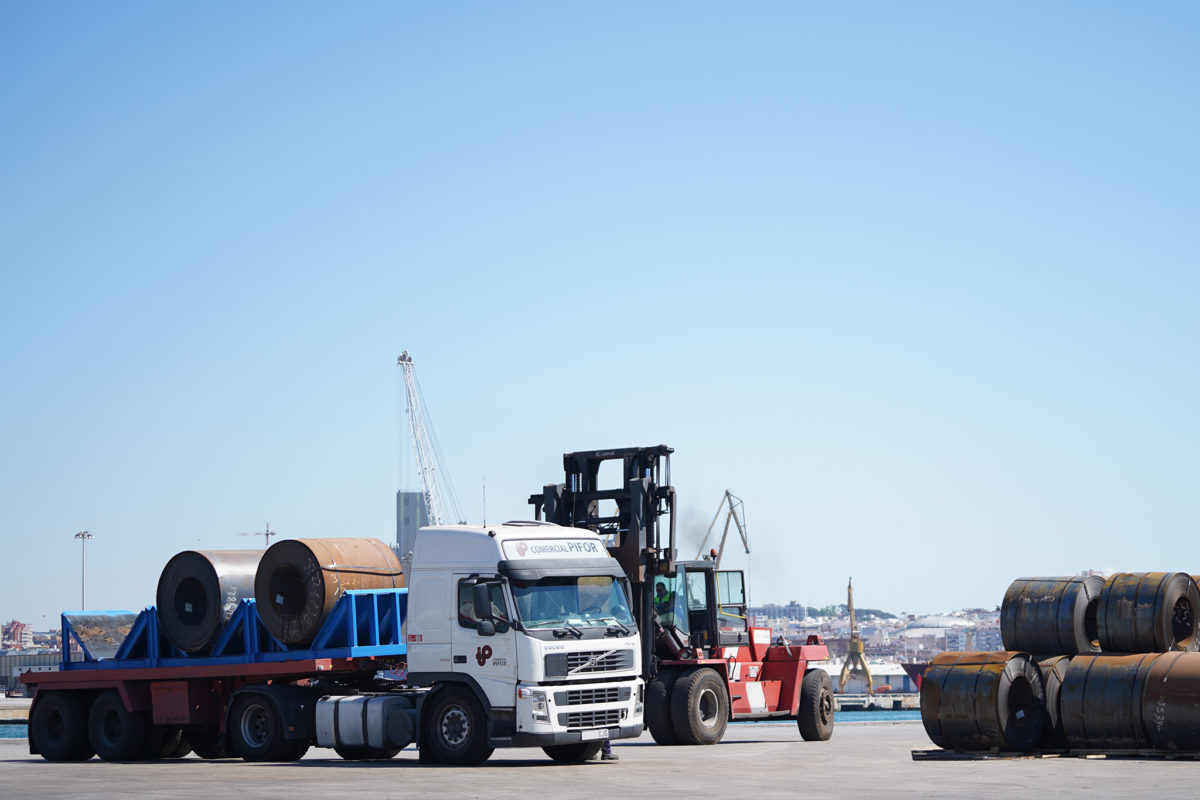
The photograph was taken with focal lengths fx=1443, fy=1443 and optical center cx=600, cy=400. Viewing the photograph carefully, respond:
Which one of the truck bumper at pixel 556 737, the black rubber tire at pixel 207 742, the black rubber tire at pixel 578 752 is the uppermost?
the truck bumper at pixel 556 737

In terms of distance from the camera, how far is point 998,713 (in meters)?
19.2

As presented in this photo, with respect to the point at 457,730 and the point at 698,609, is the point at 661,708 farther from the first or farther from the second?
the point at 457,730

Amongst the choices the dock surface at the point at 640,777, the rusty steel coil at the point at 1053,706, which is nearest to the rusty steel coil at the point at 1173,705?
the dock surface at the point at 640,777

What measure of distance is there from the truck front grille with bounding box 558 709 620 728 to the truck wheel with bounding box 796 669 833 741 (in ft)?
22.1

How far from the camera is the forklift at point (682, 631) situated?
76.2ft

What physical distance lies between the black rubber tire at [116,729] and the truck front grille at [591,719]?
8436 millimetres

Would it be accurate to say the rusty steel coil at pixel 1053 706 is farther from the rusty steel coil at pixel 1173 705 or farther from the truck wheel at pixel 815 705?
the truck wheel at pixel 815 705

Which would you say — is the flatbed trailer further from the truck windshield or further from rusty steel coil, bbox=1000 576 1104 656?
rusty steel coil, bbox=1000 576 1104 656

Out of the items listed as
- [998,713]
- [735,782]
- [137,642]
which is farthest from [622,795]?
[137,642]

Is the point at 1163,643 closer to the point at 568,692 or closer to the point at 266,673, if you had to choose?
the point at 568,692

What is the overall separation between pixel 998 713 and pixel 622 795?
23.0 feet

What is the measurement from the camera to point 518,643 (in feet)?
62.3

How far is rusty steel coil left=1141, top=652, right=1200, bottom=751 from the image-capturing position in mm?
18172

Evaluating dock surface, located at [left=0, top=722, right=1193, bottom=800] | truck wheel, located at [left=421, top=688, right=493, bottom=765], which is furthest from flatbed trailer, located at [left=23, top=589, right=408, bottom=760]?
dock surface, located at [left=0, top=722, right=1193, bottom=800]
